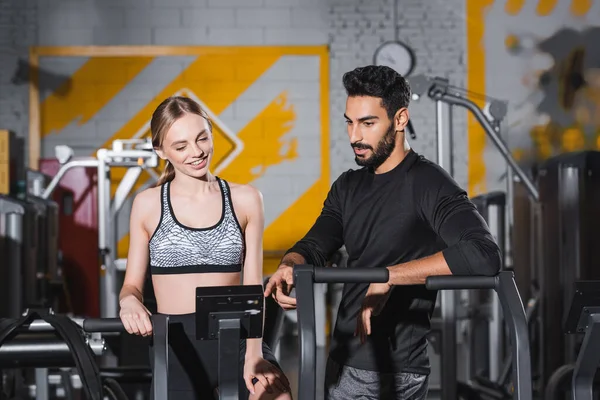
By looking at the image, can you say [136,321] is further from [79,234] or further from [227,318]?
[79,234]

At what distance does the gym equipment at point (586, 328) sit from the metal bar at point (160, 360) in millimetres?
830

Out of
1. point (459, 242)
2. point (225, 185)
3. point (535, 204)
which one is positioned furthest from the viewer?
point (535, 204)

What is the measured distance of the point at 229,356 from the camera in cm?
163

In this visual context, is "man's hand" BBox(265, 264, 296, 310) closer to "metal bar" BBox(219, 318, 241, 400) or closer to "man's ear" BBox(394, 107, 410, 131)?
"metal bar" BBox(219, 318, 241, 400)

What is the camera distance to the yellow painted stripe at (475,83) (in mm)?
7316

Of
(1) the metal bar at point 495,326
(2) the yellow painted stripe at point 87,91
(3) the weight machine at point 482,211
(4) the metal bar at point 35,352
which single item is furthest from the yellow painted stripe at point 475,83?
(4) the metal bar at point 35,352

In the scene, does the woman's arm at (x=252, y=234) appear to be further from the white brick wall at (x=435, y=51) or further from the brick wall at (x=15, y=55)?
the brick wall at (x=15, y=55)

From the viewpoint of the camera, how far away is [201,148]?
6.86 ft

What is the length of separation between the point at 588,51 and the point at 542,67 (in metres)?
0.47

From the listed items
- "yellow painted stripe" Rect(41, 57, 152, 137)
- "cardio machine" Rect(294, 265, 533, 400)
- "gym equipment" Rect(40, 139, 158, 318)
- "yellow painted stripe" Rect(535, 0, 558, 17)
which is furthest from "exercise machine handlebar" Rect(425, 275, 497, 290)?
"yellow painted stripe" Rect(535, 0, 558, 17)

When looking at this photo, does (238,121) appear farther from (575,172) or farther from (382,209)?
(382,209)

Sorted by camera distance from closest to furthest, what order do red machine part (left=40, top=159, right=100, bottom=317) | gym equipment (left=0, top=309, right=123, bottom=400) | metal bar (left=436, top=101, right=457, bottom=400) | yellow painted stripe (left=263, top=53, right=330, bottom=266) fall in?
gym equipment (left=0, top=309, right=123, bottom=400)
metal bar (left=436, top=101, right=457, bottom=400)
red machine part (left=40, top=159, right=100, bottom=317)
yellow painted stripe (left=263, top=53, right=330, bottom=266)

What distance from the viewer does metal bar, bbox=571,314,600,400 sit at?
1670 millimetres

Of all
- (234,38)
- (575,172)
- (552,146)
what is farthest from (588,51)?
(575,172)
